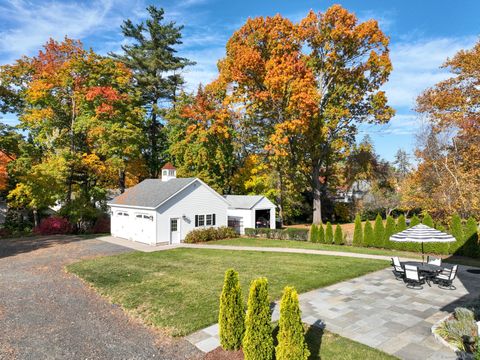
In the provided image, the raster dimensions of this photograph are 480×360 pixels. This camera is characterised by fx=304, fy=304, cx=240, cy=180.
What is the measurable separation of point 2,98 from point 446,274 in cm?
3716

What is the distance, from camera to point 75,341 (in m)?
7.79

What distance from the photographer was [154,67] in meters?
37.7

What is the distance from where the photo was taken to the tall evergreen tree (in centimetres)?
3762

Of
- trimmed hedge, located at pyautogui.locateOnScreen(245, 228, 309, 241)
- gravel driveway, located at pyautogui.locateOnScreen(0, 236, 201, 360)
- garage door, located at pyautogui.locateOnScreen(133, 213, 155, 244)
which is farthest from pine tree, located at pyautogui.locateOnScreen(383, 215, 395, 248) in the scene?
gravel driveway, located at pyautogui.locateOnScreen(0, 236, 201, 360)

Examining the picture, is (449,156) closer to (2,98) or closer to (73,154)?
(73,154)

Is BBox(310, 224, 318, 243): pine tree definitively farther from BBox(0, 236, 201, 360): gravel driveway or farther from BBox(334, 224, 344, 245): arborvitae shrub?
BBox(0, 236, 201, 360): gravel driveway

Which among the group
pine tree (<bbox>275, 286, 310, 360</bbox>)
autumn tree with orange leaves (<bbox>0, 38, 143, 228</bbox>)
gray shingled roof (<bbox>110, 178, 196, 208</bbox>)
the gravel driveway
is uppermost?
autumn tree with orange leaves (<bbox>0, 38, 143, 228</bbox>)

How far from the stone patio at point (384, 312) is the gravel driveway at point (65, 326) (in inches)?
50.6

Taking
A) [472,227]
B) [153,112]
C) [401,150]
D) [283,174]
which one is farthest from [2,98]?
[401,150]

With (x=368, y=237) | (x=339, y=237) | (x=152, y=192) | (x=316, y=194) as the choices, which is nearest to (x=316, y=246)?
(x=339, y=237)

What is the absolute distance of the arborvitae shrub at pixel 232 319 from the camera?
6938 mm

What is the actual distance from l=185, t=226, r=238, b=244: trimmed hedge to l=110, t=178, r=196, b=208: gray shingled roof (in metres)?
3.65

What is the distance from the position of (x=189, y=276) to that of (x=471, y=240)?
55.0ft

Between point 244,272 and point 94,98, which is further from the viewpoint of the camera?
point 94,98
